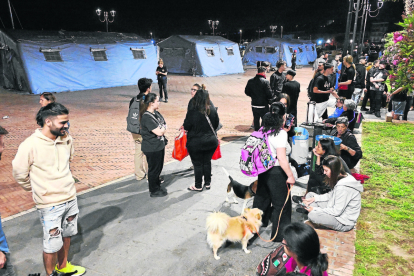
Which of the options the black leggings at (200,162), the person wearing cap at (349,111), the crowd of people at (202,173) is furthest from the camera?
the person wearing cap at (349,111)

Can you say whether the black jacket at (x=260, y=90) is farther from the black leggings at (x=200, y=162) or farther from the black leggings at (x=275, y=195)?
the black leggings at (x=275, y=195)

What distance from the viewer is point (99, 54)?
59.6 feet

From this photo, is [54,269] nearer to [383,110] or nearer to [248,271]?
[248,271]

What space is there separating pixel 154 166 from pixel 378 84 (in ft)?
31.4

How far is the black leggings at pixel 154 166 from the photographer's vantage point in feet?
16.3


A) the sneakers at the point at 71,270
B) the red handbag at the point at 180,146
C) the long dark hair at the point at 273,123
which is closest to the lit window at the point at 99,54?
the red handbag at the point at 180,146

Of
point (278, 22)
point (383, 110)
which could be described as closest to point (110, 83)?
point (383, 110)

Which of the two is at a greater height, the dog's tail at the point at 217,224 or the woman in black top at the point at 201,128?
the woman in black top at the point at 201,128

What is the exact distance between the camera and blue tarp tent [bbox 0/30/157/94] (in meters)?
15.6

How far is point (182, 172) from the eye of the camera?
21.0 ft

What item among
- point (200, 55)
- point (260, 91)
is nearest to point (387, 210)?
point (260, 91)

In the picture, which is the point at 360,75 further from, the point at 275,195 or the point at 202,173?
the point at 275,195

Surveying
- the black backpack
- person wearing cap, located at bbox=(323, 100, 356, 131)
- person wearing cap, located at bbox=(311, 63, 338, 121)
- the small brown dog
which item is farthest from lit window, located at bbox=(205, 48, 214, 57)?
the small brown dog

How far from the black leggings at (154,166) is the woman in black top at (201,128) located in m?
0.53
